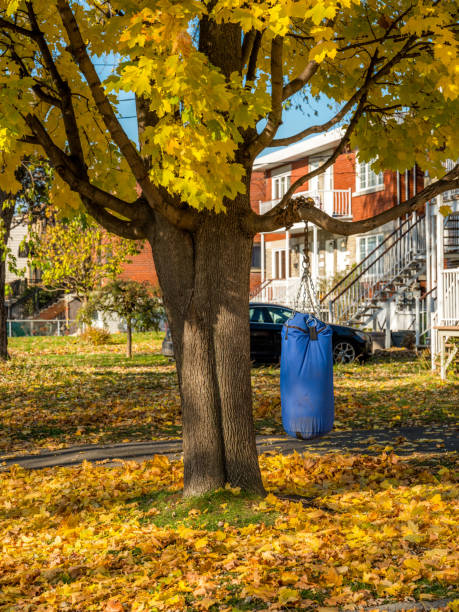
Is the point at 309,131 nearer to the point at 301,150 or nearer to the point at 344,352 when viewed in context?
the point at 344,352

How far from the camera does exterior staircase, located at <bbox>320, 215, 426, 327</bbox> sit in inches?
909

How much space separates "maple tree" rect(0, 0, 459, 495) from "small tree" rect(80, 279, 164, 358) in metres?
14.1

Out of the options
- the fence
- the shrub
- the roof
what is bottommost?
the shrub

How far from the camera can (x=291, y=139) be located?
7.05m

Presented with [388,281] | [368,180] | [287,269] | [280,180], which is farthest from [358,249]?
[280,180]

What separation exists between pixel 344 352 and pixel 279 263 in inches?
654

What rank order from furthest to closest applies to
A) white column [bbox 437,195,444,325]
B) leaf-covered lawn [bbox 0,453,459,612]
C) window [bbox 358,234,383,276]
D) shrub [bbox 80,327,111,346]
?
shrub [bbox 80,327,111,346]
window [bbox 358,234,383,276]
white column [bbox 437,195,444,325]
leaf-covered lawn [bbox 0,453,459,612]

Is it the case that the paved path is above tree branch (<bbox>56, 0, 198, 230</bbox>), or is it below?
below

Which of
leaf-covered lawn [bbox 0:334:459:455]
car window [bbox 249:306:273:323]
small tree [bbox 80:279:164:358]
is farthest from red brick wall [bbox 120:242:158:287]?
car window [bbox 249:306:273:323]

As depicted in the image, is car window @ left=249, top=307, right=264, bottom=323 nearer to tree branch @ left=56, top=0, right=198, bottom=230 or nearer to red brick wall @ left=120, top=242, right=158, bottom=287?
tree branch @ left=56, top=0, right=198, bottom=230

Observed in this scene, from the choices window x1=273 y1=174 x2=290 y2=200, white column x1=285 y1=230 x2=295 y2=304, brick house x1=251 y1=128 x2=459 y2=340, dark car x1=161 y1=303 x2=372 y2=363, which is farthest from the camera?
window x1=273 y1=174 x2=290 y2=200

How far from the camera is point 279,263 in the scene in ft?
114

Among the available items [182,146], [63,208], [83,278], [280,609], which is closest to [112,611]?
[280,609]

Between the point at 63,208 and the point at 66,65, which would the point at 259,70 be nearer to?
the point at 66,65
